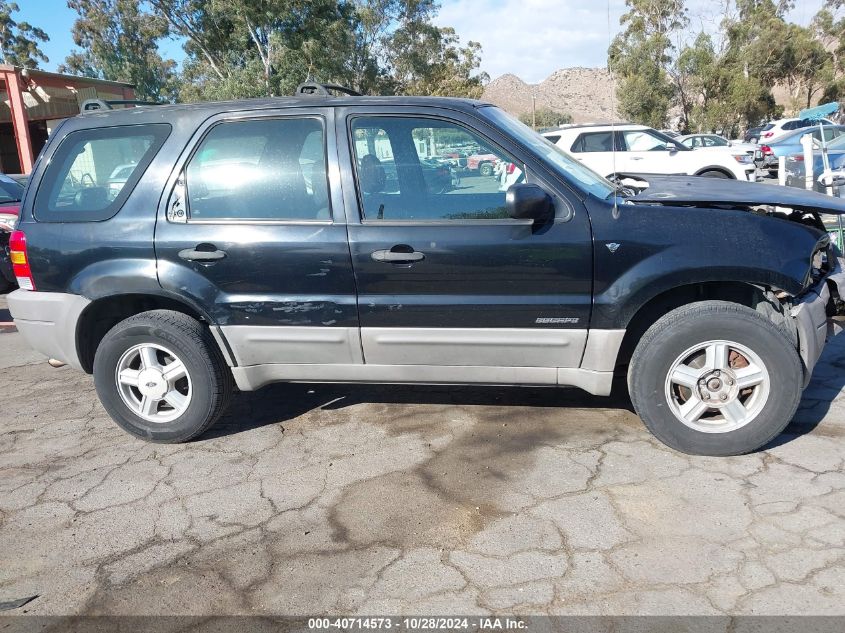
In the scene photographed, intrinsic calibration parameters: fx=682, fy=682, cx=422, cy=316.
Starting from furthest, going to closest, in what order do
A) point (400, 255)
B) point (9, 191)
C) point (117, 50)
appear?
point (117, 50) < point (9, 191) < point (400, 255)

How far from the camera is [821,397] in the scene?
166 inches

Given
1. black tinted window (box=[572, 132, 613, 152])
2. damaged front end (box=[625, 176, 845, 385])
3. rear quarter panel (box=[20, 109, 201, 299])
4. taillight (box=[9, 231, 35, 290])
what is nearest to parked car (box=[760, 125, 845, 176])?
black tinted window (box=[572, 132, 613, 152])

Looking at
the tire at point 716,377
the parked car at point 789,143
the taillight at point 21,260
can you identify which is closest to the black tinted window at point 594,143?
the parked car at point 789,143

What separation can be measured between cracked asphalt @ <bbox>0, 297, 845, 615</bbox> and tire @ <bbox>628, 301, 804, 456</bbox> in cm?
16

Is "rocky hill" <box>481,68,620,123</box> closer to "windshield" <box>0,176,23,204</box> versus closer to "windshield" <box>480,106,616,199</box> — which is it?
"windshield" <box>0,176,23,204</box>

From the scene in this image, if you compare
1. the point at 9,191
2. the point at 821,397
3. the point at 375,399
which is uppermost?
the point at 9,191

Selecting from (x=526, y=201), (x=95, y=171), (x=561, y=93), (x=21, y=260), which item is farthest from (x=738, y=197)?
(x=561, y=93)

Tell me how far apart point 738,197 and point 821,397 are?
1.59m

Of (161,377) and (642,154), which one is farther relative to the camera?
(642,154)

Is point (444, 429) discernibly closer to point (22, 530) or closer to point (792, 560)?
point (792, 560)

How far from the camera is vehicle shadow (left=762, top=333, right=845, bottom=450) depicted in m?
3.79

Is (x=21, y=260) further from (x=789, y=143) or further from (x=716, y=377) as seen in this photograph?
(x=789, y=143)

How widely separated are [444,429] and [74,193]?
254cm

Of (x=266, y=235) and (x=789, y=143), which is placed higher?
(x=789, y=143)
